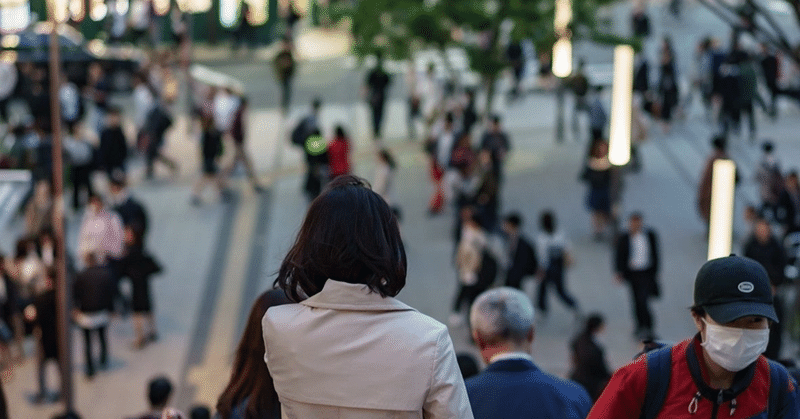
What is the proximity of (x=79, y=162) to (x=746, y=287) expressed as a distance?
51.7ft

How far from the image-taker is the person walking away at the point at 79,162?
17.7 m

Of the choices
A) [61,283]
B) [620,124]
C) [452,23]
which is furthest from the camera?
[452,23]

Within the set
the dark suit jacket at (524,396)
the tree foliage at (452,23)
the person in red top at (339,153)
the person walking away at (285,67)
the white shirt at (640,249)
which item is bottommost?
the white shirt at (640,249)

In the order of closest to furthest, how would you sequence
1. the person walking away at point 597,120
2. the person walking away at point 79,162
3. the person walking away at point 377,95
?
1. the person walking away at point 79,162
2. the person walking away at point 597,120
3. the person walking away at point 377,95

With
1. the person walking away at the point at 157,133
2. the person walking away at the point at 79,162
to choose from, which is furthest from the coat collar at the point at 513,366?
the person walking away at the point at 157,133

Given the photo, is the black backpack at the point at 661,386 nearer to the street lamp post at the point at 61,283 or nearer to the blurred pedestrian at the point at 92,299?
the street lamp post at the point at 61,283

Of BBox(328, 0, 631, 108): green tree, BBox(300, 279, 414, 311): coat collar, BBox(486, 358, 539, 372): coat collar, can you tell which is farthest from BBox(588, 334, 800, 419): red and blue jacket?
BBox(328, 0, 631, 108): green tree

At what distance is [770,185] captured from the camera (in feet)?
50.4

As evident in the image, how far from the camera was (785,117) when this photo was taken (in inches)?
925

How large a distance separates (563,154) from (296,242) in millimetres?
18921

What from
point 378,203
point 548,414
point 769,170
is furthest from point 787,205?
point 378,203

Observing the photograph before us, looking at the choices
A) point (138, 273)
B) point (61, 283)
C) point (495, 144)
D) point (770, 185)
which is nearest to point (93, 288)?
point (61, 283)

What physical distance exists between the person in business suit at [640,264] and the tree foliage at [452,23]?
4.83m

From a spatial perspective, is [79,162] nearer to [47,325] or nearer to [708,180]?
[47,325]
